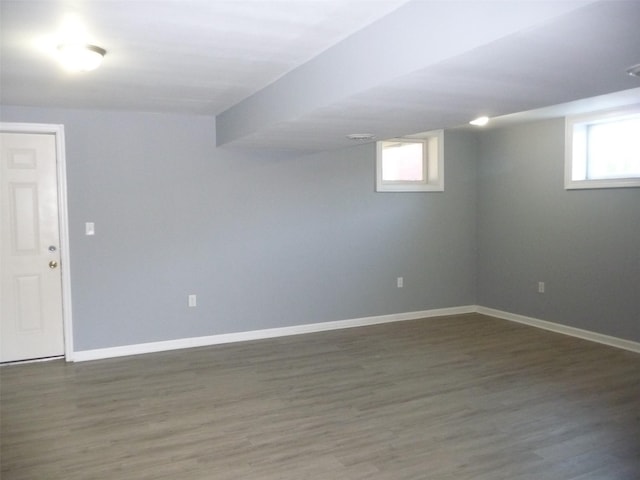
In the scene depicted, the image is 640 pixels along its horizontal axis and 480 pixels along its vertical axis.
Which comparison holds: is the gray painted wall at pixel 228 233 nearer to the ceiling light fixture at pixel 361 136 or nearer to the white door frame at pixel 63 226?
the white door frame at pixel 63 226

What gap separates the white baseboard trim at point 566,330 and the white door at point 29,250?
481 cm

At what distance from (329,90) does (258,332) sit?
3121 mm

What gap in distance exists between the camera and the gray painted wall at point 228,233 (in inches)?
185

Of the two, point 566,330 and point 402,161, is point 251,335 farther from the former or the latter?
point 566,330

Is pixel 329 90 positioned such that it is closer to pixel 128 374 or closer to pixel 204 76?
pixel 204 76

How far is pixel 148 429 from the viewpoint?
10.6 ft

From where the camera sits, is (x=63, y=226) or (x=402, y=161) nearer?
(x=63, y=226)

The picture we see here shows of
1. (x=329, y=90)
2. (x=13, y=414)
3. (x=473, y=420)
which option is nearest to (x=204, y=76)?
(x=329, y=90)

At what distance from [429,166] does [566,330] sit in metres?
2.42

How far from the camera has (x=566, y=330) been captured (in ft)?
18.1

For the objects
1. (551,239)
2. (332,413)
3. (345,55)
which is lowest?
(332,413)

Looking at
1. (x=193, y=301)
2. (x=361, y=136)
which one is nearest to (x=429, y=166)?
(x=361, y=136)

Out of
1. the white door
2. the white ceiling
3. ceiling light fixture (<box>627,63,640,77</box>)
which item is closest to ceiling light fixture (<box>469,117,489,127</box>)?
the white ceiling

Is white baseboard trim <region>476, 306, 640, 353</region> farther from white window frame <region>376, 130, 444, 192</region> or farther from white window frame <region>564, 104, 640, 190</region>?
white window frame <region>376, 130, 444, 192</region>
